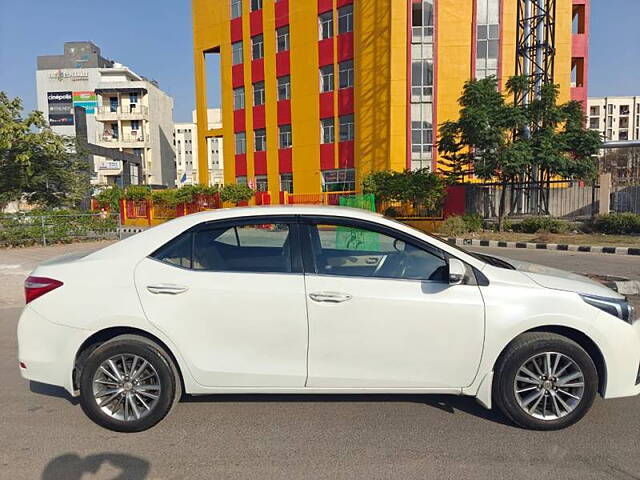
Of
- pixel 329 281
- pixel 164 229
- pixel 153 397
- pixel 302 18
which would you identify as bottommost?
pixel 153 397

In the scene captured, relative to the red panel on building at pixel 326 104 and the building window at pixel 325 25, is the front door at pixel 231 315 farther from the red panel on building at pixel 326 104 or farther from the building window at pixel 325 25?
the building window at pixel 325 25

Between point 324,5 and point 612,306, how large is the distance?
110 feet

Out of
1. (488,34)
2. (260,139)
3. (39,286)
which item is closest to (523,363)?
(39,286)

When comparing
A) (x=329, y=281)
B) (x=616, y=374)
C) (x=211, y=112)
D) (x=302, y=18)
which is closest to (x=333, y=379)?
(x=329, y=281)

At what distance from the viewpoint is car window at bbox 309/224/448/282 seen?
3.30 m

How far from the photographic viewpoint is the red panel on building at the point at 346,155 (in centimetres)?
3156

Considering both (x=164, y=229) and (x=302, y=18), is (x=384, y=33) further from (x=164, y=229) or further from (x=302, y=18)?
(x=164, y=229)

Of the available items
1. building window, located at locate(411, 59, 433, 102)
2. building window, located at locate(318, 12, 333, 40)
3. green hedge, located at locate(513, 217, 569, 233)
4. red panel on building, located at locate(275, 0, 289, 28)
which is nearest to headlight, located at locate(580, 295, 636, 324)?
green hedge, located at locate(513, 217, 569, 233)

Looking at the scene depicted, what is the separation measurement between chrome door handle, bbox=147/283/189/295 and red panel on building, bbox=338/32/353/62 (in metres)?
30.8

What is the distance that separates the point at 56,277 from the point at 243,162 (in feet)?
115

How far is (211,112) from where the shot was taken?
85.0 m

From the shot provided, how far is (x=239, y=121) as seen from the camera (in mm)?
37594

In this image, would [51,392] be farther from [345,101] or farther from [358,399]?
[345,101]

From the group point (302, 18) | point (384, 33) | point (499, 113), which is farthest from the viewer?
point (302, 18)
